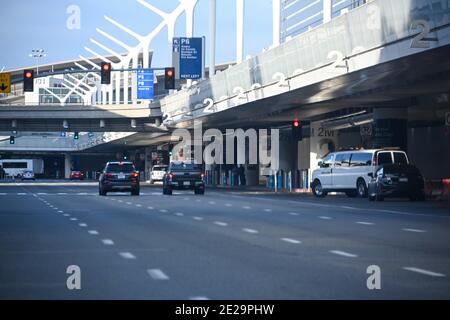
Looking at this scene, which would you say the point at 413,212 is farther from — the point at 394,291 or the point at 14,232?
the point at 394,291

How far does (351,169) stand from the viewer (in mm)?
47406

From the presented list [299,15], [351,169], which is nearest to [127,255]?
[351,169]

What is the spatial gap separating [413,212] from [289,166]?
49.5m

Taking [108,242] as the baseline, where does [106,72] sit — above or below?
above

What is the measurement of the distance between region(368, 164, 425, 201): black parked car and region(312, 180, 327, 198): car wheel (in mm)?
7578

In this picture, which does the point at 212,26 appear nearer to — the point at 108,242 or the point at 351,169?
the point at 351,169

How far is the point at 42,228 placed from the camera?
80.4 ft

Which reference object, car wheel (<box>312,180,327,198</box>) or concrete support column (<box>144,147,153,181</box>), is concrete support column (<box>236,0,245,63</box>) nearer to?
car wheel (<box>312,180,327,198</box>)

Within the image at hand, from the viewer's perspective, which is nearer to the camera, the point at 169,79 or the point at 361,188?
the point at 361,188

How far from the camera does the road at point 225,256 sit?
40.8 feet

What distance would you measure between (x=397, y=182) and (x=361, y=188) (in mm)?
4851

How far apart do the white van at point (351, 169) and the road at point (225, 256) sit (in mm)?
15442

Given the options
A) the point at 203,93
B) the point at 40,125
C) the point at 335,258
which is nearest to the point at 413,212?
the point at 335,258

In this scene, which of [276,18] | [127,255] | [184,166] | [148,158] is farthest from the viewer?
A: [148,158]
